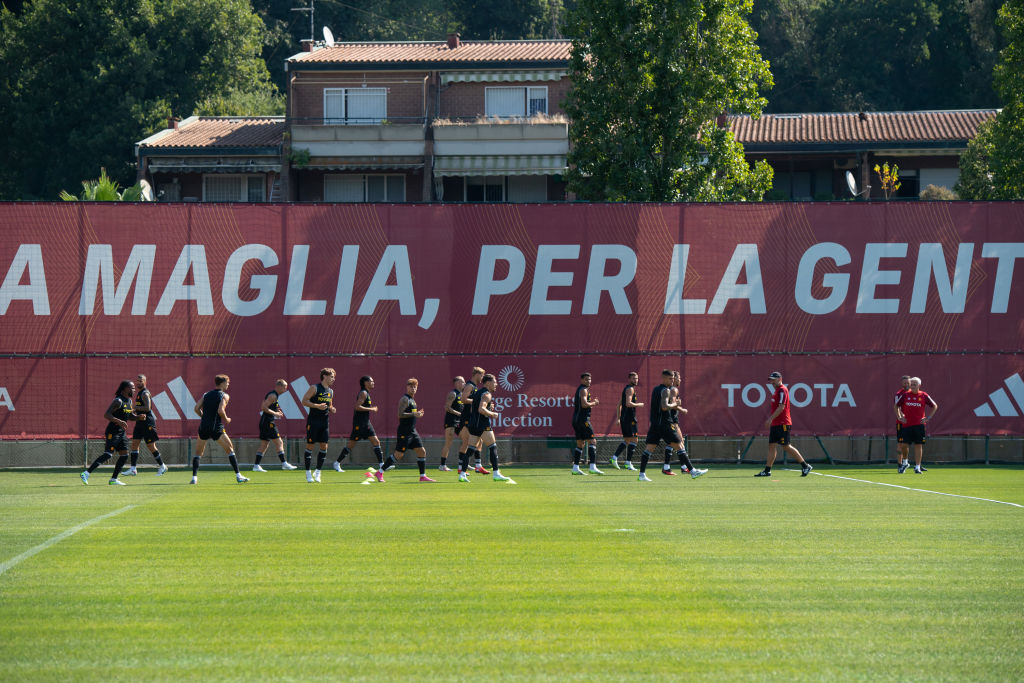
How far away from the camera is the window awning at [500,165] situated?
48.5 metres

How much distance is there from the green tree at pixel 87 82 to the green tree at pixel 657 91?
33271 millimetres

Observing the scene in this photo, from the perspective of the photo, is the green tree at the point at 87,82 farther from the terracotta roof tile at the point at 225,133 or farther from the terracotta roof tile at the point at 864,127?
the terracotta roof tile at the point at 864,127

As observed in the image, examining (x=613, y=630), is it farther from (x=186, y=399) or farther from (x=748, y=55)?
(x=748, y=55)

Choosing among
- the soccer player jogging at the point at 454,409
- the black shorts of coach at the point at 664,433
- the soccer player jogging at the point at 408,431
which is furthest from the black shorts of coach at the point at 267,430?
the black shorts of coach at the point at 664,433

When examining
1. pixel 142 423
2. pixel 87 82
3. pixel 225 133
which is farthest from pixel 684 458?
pixel 87 82

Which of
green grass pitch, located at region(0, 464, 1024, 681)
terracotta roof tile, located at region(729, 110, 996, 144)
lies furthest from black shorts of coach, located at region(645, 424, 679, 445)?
terracotta roof tile, located at region(729, 110, 996, 144)

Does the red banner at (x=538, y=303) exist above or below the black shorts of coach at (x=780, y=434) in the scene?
above

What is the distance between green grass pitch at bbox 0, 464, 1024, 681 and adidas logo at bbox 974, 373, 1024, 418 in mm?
11288

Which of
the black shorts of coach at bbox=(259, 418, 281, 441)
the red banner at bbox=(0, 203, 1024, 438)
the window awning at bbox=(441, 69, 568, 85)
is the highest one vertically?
the window awning at bbox=(441, 69, 568, 85)

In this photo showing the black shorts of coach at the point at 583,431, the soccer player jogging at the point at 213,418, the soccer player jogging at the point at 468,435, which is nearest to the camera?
the soccer player jogging at the point at 213,418

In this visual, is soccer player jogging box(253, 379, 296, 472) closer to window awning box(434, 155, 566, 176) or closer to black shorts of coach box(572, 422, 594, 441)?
black shorts of coach box(572, 422, 594, 441)

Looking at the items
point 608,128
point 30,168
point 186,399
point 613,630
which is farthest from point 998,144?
point 30,168

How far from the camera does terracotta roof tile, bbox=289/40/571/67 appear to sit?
49719 mm

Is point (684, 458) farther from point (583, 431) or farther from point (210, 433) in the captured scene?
point (210, 433)
